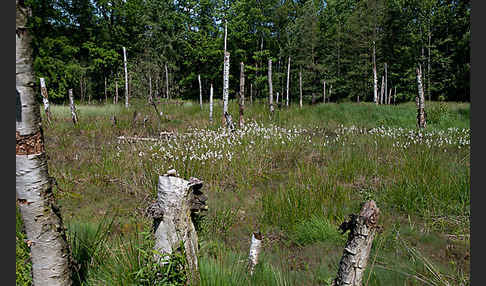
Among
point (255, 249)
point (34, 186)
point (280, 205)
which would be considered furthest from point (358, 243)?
point (280, 205)

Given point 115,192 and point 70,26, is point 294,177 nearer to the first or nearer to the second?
point 115,192

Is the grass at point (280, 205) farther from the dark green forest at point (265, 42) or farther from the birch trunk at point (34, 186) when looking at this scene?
the dark green forest at point (265, 42)

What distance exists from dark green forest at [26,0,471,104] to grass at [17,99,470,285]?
815 inches

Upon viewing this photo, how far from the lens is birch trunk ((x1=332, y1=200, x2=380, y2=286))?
1.58 metres

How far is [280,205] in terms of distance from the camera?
4.45 m

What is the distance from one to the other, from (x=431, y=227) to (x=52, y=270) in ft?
16.0

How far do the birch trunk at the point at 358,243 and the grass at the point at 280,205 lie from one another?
0.24 metres

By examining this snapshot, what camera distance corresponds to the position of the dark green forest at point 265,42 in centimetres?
2697

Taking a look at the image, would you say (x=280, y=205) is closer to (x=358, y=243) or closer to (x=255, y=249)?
(x=255, y=249)

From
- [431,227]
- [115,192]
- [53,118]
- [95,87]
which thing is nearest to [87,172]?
[115,192]

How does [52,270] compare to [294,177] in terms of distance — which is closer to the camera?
[52,270]

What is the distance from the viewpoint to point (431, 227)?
162 inches

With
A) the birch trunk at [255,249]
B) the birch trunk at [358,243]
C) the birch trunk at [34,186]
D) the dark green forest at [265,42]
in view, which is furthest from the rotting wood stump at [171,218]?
the dark green forest at [265,42]

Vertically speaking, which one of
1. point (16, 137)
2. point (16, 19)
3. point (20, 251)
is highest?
point (16, 19)
